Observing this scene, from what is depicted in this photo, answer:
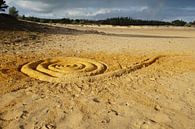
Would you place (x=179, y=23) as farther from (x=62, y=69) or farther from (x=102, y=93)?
(x=102, y=93)

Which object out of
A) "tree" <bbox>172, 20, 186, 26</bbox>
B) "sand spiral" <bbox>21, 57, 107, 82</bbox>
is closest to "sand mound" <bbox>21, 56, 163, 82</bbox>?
"sand spiral" <bbox>21, 57, 107, 82</bbox>

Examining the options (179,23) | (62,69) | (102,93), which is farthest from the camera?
(179,23)

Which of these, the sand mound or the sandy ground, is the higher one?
the sand mound

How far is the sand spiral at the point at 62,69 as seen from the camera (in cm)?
846

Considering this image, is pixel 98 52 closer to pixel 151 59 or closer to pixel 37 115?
pixel 151 59

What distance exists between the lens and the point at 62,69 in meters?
9.05

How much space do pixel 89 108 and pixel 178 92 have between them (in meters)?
2.26

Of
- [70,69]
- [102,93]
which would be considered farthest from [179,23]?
[102,93]

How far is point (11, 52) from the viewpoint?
1150 cm

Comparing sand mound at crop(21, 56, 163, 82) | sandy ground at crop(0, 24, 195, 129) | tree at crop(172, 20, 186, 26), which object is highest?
sand mound at crop(21, 56, 163, 82)

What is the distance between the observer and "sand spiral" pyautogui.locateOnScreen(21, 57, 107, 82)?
8.46 metres

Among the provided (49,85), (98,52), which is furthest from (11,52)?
(49,85)

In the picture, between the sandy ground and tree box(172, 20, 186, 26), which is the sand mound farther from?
tree box(172, 20, 186, 26)

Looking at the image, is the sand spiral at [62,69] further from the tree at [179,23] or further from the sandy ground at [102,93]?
the tree at [179,23]
